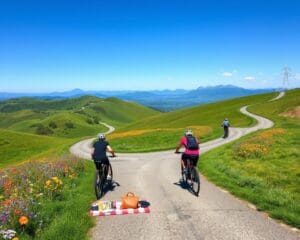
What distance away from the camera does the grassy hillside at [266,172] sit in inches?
497

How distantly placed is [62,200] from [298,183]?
37.4 feet

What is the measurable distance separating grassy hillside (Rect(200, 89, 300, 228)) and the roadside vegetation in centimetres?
662

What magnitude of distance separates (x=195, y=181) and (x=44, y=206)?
6.99 meters

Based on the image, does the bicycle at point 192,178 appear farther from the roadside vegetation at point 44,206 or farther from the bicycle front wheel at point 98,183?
the roadside vegetation at point 44,206

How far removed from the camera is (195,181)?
1572 centimetres

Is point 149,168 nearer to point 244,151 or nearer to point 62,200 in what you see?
point 244,151

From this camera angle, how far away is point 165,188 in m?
17.0

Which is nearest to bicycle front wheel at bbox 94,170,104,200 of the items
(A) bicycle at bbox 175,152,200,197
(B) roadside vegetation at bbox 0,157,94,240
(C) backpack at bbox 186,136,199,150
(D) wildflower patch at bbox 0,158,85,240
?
(B) roadside vegetation at bbox 0,157,94,240

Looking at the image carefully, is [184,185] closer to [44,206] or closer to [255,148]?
[44,206]

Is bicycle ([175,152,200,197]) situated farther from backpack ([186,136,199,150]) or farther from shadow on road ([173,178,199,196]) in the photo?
backpack ([186,136,199,150])

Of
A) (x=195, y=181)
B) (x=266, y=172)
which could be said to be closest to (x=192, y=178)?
(x=195, y=181)

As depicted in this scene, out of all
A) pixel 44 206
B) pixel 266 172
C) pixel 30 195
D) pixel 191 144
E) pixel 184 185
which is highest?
pixel 191 144

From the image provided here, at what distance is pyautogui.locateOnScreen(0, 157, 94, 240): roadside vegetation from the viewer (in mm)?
9594

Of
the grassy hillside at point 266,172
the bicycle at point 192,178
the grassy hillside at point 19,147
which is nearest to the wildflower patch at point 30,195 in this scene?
the bicycle at point 192,178
